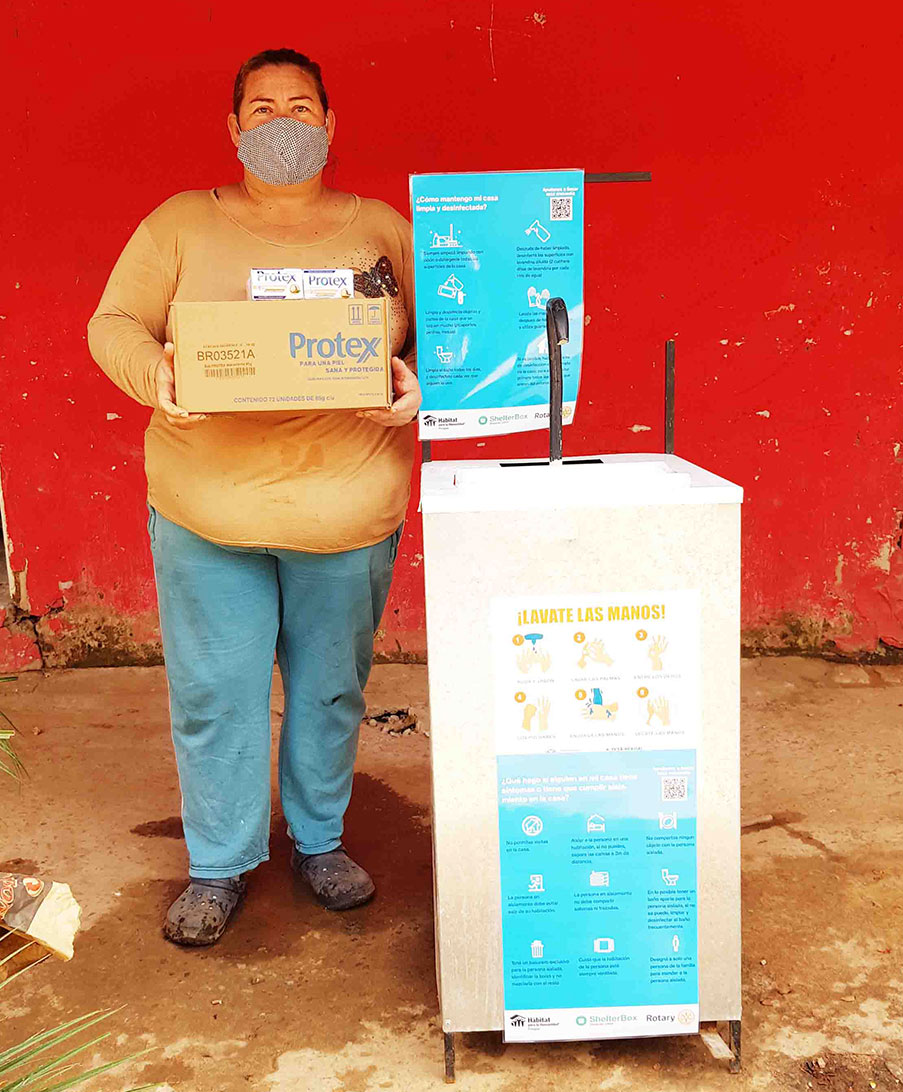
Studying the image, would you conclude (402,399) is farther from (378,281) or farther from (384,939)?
(384,939)

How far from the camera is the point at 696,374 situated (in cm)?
376

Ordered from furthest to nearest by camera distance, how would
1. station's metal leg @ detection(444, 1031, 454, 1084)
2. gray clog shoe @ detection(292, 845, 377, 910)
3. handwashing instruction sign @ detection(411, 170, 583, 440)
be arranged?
gray clog shoe @ detection(292, 845, 377, 910), handwashing instruction sign @ detection(411, 170, 583, 440), station's metal leg @ detection(444, 1031, 454, 1084)

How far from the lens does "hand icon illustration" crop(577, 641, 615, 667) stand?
1855 mm

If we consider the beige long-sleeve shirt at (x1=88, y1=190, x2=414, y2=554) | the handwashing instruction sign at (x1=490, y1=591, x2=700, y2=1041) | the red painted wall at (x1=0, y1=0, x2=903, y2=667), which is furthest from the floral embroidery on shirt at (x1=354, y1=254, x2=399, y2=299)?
the red painted wall at (x1=0, y1=0, x2=903, y2=667)

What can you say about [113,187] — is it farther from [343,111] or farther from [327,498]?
[327,498]

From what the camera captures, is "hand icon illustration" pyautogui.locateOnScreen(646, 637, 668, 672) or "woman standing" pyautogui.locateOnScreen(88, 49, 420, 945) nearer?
"hand icon illustration" pyautogui.locateOnScreen(646, 637, 668, 672)

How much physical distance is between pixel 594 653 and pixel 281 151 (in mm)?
1111

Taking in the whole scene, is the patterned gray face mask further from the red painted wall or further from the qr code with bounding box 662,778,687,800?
the red painted wall

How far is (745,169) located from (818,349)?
0.63 meters

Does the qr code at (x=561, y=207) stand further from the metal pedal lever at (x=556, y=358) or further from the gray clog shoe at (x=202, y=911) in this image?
the gray clog shoe at (x=202, y=911)

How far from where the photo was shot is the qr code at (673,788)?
1.90 metres

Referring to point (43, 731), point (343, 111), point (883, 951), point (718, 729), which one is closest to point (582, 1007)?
point (718, 729)

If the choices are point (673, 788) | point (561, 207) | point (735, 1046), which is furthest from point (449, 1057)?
point (561, 207)

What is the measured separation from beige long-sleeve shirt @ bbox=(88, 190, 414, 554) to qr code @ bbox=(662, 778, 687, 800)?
79 cm
